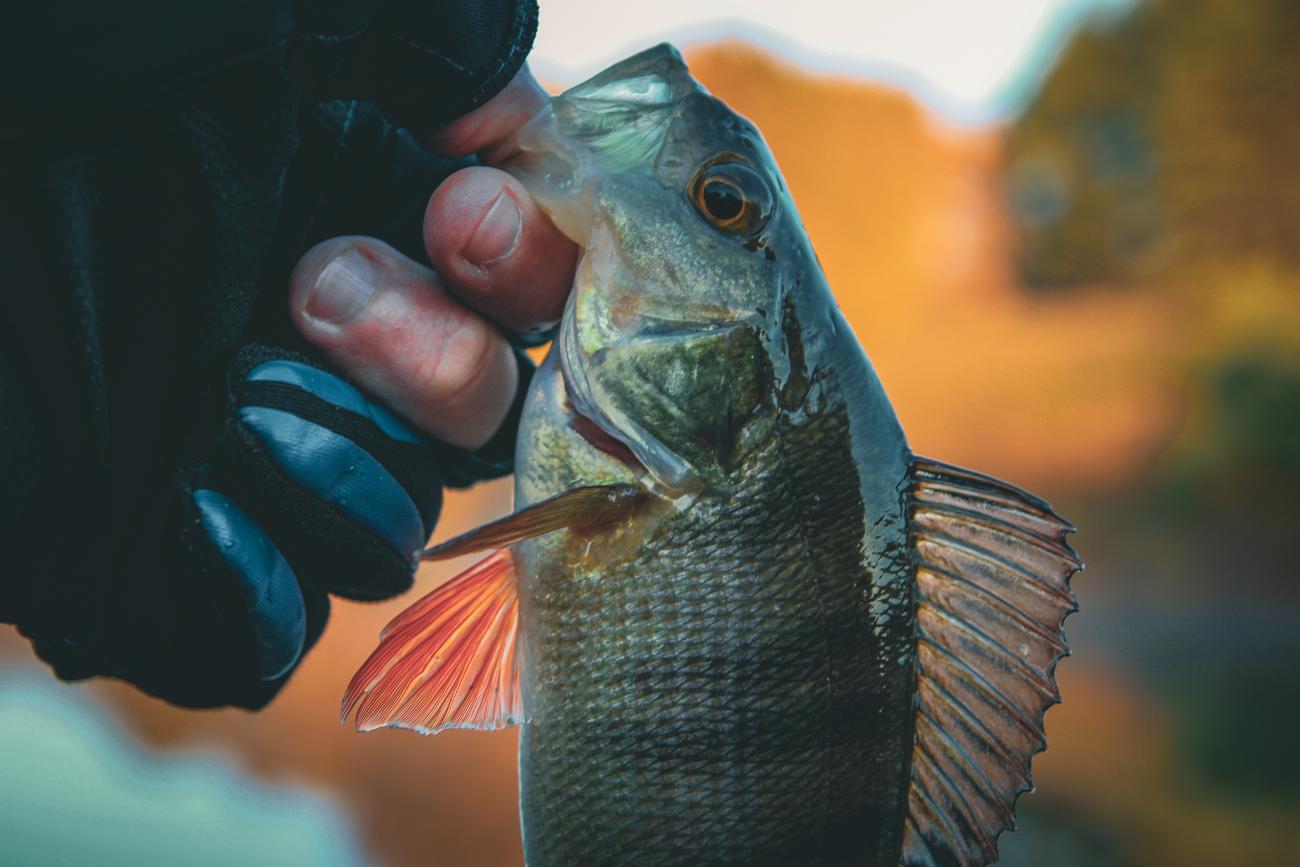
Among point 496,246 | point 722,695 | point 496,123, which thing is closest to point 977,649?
point 722,695

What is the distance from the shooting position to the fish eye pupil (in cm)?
174

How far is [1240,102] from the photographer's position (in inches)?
1355

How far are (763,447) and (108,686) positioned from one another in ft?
77.2

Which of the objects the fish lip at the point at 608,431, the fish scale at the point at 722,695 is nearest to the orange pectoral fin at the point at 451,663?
the fish scale at the point at 722,695

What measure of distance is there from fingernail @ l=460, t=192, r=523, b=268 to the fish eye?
30 cm

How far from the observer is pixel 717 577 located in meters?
1.60

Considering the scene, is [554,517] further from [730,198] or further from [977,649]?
[977,649]

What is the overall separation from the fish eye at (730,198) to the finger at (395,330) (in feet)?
1.50

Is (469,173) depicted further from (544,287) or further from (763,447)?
(763,447)

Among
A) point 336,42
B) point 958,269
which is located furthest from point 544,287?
point 958,269

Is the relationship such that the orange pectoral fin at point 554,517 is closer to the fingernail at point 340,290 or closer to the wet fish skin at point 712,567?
the wet fish skin at point 712,567

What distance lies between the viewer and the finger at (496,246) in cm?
171

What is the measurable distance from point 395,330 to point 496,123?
1.27 feet

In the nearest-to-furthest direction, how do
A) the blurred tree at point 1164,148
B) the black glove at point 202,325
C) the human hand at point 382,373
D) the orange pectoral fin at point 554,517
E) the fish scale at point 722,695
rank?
the black glove at point 202,325 → the orange pectoral fin at point 554,517 → the fish scale at point 722,695 → the human hand at point 382,373 → the blurred tree at point 1164,148
